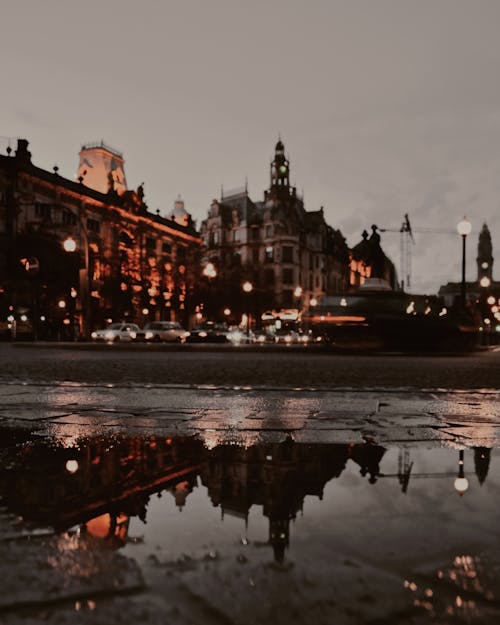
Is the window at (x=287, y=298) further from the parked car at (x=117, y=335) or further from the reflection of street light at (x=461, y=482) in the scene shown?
the reflection of street light at (x=461, y=482)

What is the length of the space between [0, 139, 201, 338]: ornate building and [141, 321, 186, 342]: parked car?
14.0 feet

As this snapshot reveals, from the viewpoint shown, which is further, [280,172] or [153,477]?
[280,172]

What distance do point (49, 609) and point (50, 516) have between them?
0.86m

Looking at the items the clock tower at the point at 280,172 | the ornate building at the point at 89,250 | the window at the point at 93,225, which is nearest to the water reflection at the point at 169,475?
the ornate building at the point at 89,250

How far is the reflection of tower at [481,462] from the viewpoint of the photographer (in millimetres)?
3186

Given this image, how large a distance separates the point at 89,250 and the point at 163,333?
22971 millimetres

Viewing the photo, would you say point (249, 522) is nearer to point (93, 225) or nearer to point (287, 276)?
point (93, 225)

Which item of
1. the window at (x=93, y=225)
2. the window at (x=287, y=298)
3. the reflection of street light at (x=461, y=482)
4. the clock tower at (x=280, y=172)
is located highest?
the clock tower at (x=280, y=172)

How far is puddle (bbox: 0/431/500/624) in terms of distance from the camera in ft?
5.32

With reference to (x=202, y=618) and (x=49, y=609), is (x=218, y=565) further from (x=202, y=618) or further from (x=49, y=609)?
(x=49, y=609)

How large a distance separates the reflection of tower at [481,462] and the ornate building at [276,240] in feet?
265

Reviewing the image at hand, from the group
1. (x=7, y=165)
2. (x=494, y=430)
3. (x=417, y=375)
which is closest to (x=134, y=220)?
(x=7, y=165)

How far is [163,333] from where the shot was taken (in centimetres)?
3962

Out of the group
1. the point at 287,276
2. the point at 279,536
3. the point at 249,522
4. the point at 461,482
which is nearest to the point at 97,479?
A: the point at 249,522
